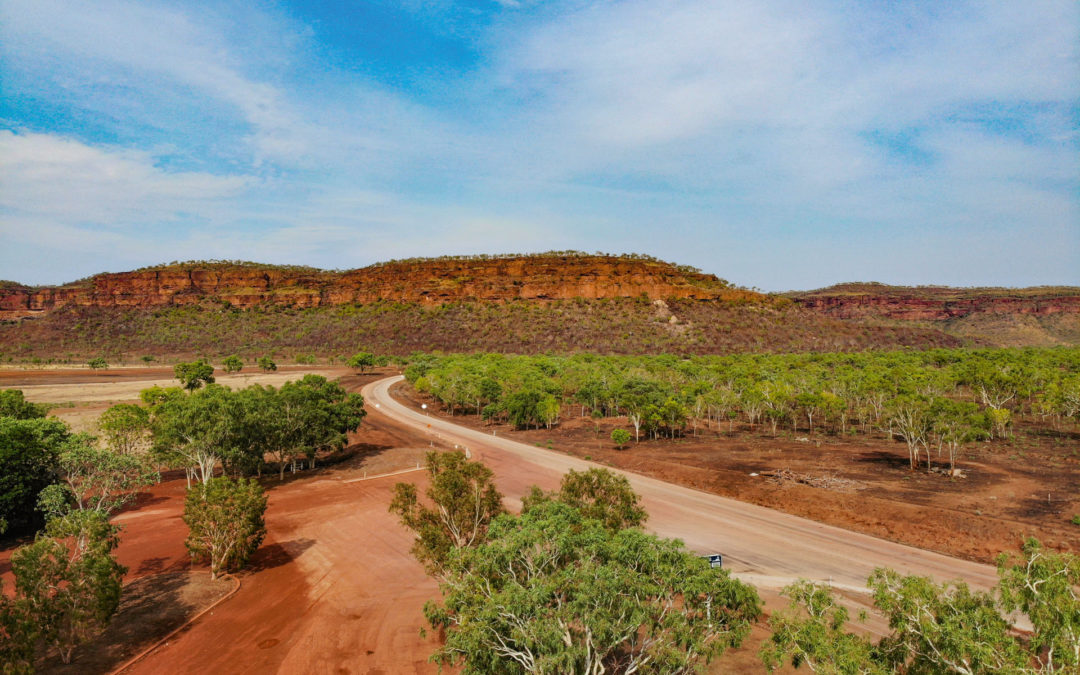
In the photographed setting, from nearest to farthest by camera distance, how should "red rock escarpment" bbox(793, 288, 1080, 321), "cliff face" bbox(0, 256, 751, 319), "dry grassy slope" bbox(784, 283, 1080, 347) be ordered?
"cliff face" bbox(0, 256, 751, 319) < "dry grassy slope" bbox(784, 283, 1080, 347) < "red rock escarpment" bbox(793, 288, 1080, 321)

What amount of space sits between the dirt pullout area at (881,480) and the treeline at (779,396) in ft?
7.20

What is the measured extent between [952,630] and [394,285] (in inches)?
5913

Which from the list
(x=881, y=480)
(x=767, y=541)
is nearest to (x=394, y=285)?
(x=881, y=480)

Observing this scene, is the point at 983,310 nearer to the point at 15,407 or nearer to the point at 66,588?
the point at 66,588

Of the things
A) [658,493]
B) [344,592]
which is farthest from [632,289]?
[344,592]

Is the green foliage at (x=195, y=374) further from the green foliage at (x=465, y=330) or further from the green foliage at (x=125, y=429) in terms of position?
the green foliage at (x=465, y=330)

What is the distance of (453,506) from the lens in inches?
709

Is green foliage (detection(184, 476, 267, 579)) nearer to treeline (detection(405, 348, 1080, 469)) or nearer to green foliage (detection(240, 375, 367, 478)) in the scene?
green foliage (detection(240, 375, 367, 478))

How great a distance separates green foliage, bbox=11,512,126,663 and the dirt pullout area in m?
27.2

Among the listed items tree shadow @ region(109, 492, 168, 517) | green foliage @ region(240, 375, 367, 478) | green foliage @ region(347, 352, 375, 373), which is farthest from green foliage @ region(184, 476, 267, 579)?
green foliage @ region(347, 352, 375, 373)

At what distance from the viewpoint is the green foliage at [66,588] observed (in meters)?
13.4

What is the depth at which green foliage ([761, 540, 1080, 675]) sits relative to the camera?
8.00 metres

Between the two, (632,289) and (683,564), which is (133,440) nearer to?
(683,564)

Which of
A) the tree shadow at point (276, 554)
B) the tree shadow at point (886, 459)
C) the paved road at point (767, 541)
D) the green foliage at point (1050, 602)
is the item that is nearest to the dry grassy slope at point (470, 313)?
the tree shadow at point (886, 459)
